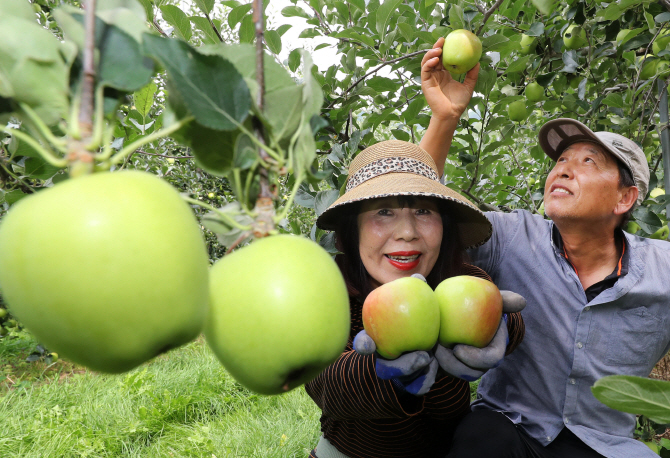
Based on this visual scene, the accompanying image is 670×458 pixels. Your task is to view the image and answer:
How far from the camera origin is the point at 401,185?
126 centimetres

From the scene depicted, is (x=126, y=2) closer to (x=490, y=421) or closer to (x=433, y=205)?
(x=433, y=205)

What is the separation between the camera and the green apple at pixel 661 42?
1.83 meters

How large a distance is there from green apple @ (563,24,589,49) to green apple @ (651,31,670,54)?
0.84 feet

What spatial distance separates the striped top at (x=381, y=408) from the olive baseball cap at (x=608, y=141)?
784 millimetres

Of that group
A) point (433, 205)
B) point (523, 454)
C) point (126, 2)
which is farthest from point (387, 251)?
point (126, 2)

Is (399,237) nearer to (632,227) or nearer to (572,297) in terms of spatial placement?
(572,297)

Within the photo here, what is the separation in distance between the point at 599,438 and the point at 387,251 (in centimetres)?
110

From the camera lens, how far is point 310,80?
430mm

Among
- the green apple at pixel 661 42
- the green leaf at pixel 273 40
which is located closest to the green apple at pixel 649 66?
the green apple at pixel 661 42

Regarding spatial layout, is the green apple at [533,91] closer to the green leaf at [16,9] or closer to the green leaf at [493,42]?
the green leaf at [493,42]

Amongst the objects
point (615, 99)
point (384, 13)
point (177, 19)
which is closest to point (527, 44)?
point (615, 99)

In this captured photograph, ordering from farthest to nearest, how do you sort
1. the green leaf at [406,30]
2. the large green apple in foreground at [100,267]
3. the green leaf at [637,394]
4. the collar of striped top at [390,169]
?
the green leaf at [406,30] < the collar of striped top at [390,169] < the green leaf at [637,394] < the large green apple in foreground at [100,267]

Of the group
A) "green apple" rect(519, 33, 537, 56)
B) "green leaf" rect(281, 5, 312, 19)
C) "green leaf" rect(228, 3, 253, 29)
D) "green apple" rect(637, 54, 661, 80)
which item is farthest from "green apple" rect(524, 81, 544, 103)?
"green leaf" rect(228, 3, 253, 29)

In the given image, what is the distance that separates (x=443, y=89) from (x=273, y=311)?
1.60 m
